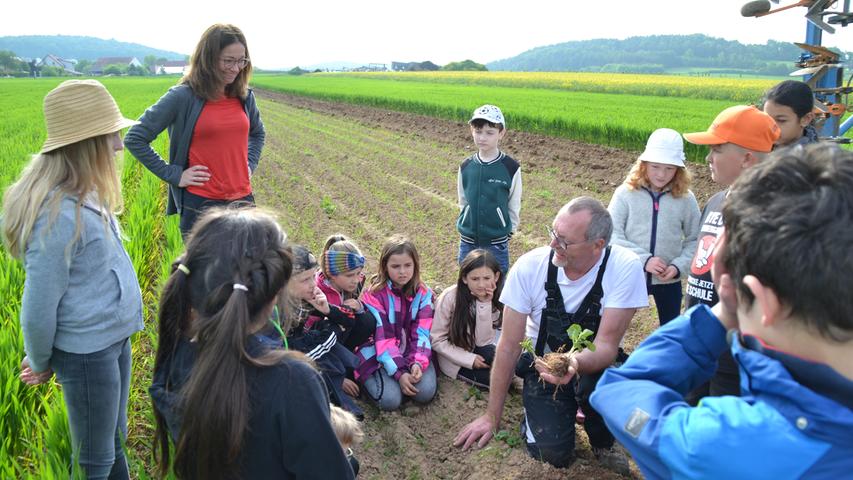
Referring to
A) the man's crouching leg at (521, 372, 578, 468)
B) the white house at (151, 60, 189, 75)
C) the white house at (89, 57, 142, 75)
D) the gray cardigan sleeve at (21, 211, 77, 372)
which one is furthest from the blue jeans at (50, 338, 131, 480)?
the white house at (151, 60, 189, 75)

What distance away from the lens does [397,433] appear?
12.9 ft

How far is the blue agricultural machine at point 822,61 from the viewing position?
199 inches

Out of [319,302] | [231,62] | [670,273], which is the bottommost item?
[319,302]

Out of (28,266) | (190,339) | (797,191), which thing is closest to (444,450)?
(190,339)

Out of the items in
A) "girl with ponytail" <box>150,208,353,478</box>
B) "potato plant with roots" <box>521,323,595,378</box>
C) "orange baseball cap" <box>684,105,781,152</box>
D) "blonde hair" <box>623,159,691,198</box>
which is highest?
"orange baseball cap" <box>684,105,781,152</box>

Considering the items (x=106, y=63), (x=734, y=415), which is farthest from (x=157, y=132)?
(x=106, y=63)

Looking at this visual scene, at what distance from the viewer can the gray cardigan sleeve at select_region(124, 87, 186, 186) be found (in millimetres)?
4039

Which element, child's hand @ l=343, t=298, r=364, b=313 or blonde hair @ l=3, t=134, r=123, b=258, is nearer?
blonde hair @ l=3, t=134, r=123, b=258

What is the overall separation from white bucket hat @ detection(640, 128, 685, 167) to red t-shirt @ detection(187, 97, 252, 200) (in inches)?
110

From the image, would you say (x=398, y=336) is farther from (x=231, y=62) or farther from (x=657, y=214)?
(x=231, y=62)

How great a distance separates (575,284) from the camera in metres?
3.50

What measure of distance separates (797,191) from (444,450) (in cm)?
294

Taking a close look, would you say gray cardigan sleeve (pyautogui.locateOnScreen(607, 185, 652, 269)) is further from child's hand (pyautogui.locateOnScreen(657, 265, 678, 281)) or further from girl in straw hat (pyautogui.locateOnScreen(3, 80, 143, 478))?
girl in straw hat (pyautogui.locateOnScreen(3, 80, 143, 478))

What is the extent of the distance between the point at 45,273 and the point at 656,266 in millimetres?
3460
